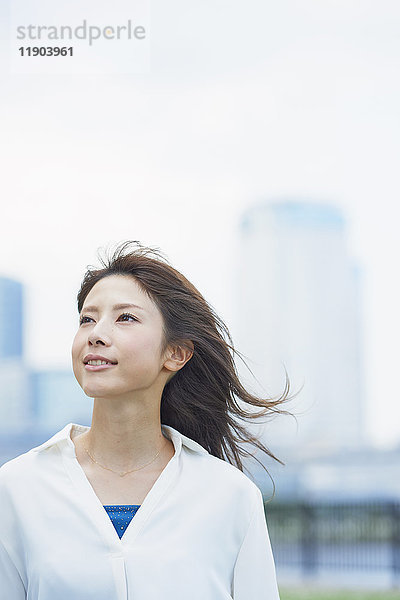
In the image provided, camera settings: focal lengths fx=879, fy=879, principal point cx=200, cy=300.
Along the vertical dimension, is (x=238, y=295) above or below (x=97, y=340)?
below

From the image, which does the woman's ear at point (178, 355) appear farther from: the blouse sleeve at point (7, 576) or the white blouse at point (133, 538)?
the blouse sleeve at point (7, 576)

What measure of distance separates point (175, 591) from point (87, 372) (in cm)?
46

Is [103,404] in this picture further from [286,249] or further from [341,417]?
[286,249]

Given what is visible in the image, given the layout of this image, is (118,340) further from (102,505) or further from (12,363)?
(12,363)

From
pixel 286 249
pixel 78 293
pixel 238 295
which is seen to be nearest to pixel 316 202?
pixel 286 249

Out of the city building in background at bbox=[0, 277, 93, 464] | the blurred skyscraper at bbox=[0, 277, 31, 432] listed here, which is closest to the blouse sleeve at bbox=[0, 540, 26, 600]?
the city building in background at bbox=[0, 277, 93, 464]

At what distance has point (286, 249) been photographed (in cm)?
3888

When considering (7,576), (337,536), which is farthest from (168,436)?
(337,536)

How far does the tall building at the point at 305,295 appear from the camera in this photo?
35156 mm

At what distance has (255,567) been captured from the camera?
1.82 meters

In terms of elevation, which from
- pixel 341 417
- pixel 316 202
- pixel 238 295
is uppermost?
pixel 316 202

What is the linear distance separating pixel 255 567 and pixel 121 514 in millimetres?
310

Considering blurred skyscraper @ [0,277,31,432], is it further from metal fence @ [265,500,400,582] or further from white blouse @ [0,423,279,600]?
white blouse @ [0,423,279,600]

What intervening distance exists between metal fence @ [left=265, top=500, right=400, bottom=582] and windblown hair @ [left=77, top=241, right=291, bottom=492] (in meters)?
6.29
